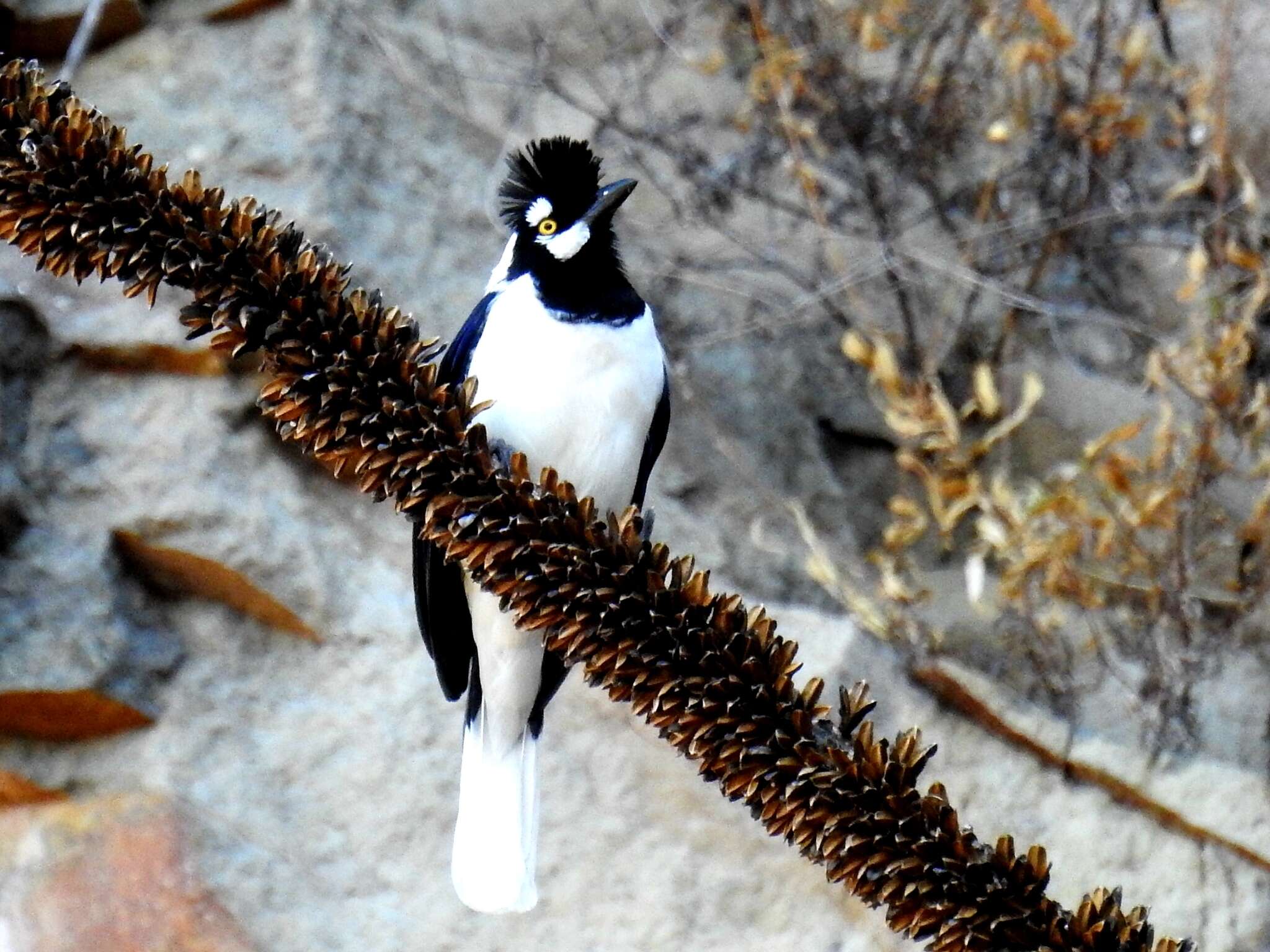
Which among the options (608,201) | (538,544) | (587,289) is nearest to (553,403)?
(587,289)

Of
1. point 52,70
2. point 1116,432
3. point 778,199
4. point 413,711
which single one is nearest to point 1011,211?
point 778,199

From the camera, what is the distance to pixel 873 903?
4.37ft

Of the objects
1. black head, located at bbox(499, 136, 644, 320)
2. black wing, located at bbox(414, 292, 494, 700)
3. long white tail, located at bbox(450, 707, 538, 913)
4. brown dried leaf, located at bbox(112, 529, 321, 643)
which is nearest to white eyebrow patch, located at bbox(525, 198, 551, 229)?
black head, located at bbox(499, 136, 644, 320)

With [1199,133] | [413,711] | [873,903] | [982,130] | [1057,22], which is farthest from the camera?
[982,130]

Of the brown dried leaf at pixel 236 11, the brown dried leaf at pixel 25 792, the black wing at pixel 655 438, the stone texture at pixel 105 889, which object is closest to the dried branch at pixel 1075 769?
the black wing at pixel 655 438

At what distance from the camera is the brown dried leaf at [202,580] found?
289 centimetres

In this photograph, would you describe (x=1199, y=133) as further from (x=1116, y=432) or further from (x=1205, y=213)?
(x=1116, y=432)

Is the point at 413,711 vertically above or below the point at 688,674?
below

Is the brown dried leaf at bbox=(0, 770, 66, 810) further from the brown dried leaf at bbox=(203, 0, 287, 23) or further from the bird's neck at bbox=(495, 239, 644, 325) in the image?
the brown dried leaf at bbox=(203, 0, 287, 23)

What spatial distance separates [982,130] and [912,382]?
2.34 feet

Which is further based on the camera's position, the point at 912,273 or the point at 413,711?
the point at 912,273

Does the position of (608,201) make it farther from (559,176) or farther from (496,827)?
(496,827)

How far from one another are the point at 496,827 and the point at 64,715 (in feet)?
2.97

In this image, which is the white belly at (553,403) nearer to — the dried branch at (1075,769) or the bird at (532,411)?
the bird at (532,411)
